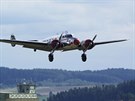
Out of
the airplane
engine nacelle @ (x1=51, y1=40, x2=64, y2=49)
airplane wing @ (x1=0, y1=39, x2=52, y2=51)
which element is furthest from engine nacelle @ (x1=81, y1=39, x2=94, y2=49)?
airplane wing @ (x1=0, y1=39, x2=52, y2=51)

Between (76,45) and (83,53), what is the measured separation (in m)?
2.58

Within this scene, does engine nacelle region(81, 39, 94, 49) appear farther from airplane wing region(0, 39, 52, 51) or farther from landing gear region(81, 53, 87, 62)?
airplane wing region(0, 39, 52, 51)

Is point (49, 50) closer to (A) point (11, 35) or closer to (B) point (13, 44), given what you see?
(B) point (13, 44)

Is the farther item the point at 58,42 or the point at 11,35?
the point at 11,35

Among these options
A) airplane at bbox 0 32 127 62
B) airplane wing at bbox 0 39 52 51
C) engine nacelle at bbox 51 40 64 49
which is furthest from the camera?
airplane wing at bbox 0 39 52 51

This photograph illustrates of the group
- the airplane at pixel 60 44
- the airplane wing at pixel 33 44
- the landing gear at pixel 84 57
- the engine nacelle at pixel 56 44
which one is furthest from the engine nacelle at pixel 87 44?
the airplane wing at pixel 33 44

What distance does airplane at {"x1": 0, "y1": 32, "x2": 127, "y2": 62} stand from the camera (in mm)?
133625

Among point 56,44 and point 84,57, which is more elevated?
point 56,44

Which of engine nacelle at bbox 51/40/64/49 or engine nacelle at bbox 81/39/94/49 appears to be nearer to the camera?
engine nacelle at bbox 81/39/94/49

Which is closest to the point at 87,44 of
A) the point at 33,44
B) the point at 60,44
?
the point at 60,44

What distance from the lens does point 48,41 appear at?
13975cm

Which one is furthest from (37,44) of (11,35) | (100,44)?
(11,35)

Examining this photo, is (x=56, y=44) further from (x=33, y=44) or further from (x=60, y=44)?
(x=33, y=44)

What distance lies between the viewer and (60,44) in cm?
13550
